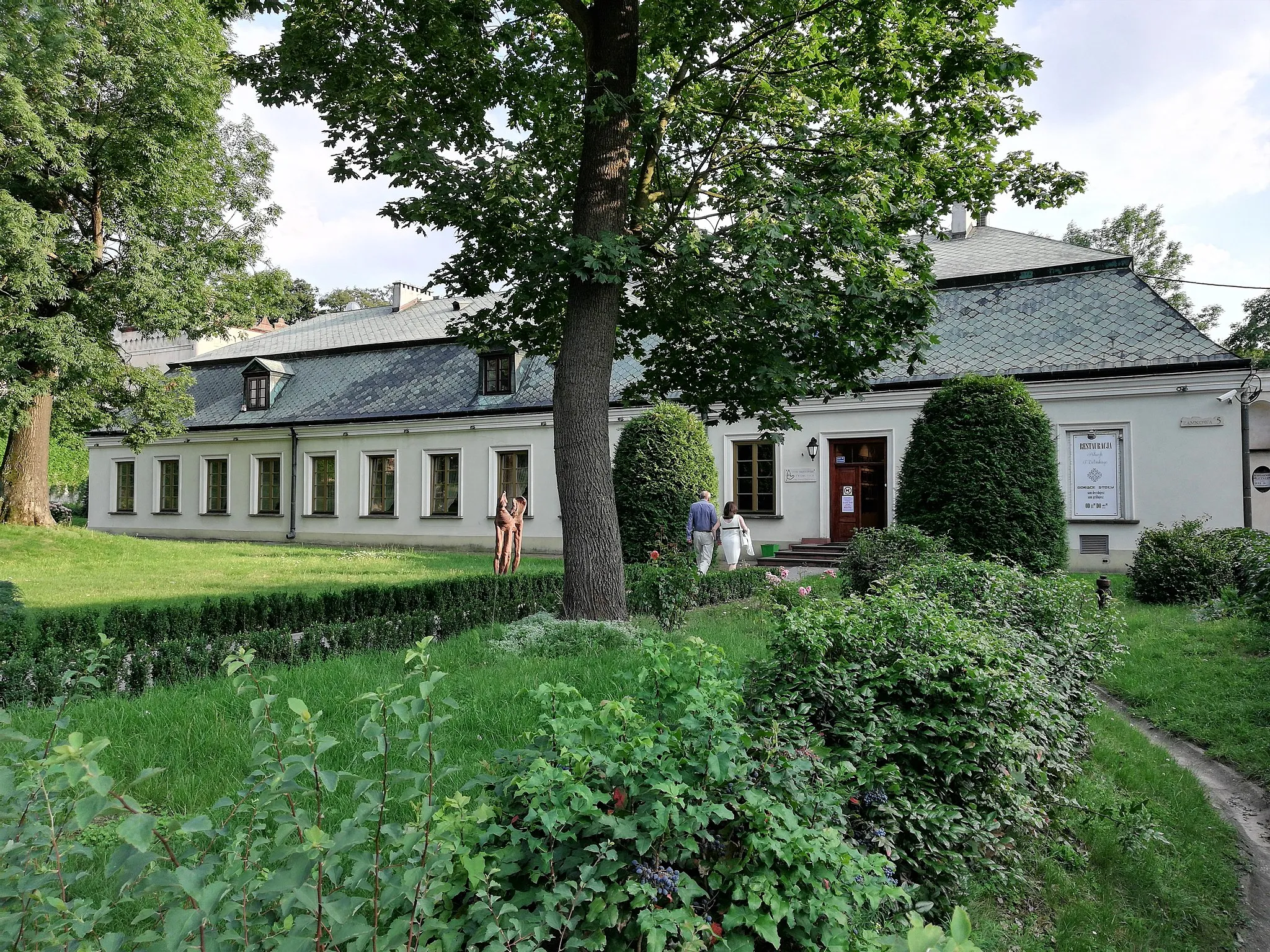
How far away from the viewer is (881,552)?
1087 centimetres

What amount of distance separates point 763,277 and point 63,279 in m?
18.1

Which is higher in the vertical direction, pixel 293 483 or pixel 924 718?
pixel 293 483

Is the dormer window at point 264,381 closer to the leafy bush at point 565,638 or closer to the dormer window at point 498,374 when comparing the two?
the dormer window at point 498,374

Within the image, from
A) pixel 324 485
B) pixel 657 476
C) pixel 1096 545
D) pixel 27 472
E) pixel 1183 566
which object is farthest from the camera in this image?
pixel 324 485

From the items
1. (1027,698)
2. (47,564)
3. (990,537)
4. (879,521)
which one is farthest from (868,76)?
(47,564)

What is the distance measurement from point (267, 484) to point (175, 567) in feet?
36.6

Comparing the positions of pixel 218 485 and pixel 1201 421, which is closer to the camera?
pixel 1201 421

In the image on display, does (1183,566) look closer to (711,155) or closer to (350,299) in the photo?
(711,155)

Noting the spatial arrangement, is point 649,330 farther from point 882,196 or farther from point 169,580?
point 169,580

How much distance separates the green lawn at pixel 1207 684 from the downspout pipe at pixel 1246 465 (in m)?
6.60

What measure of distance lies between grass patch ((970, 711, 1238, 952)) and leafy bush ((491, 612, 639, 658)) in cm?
386

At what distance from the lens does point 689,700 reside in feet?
9.25

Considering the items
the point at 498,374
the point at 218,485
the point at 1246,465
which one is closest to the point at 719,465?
the point at 498,374

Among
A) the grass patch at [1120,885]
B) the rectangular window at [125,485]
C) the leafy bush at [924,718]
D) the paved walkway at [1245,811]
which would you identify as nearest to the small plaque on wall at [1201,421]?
the paved walkway at [1245,811]
